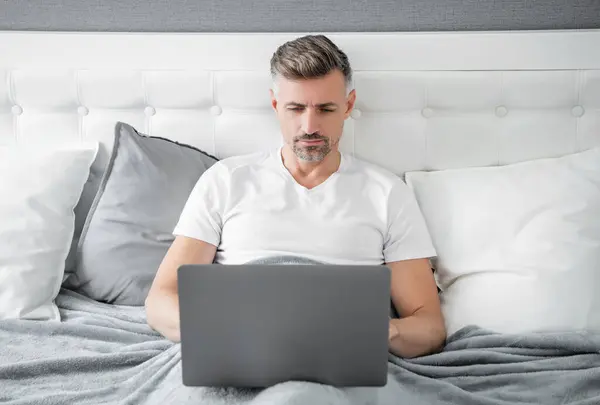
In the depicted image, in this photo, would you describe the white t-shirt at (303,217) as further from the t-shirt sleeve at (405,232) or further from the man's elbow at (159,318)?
the man's elbow at (159,318)

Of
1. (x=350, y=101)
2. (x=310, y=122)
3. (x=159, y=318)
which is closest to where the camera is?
(x=159, y=318)

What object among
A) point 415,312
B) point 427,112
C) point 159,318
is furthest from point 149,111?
point 415,312

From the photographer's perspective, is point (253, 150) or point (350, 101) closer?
point (350, 101)

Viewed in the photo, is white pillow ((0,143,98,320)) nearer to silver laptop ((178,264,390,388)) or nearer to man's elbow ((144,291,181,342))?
man's elbow ((144,291,181,342))

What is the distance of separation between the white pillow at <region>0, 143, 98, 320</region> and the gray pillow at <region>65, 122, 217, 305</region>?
67mm

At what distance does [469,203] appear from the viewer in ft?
4.91

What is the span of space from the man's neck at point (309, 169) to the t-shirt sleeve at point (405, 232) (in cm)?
17

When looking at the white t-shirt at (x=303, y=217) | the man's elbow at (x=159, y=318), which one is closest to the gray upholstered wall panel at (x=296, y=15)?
the white t-shirt at (x=303, y=217)

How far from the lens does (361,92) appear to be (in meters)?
1.65

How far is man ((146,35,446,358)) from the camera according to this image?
1.40 m

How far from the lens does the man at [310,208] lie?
1402mm

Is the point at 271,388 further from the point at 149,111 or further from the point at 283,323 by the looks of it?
the point at 149,111

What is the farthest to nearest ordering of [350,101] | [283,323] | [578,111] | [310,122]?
[578,111], [350,101], [310,122], [283,323]

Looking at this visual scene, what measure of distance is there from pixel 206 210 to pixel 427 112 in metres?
0.66
